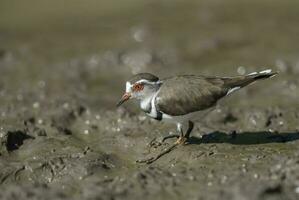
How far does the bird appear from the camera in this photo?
9.62 m

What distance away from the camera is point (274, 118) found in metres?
11.3

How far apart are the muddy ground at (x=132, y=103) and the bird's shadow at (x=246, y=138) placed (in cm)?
2

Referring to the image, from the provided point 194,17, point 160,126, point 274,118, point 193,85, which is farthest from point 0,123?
point 194,17

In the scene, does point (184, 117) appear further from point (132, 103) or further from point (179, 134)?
point (132, 103)

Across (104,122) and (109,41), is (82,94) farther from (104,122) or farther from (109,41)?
(109,41)

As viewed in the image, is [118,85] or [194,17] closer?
[118,85]

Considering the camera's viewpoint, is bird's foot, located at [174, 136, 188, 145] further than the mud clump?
No

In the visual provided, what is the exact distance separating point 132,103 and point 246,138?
10.1ft

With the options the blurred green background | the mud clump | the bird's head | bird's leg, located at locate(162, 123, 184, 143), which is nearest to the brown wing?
the bird's head

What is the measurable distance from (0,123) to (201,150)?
3.42 metres

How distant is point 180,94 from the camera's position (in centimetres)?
967

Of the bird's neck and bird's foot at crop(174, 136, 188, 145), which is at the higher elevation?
the bird's neck

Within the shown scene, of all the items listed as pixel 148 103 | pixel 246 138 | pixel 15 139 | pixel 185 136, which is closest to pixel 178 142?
pixel 185 136

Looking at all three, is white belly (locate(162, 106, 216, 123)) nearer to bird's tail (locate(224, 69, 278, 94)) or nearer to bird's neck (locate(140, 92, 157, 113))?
bird's neck (locate(140, 92, 157, 113))
